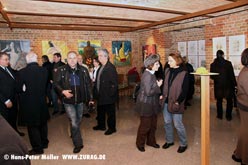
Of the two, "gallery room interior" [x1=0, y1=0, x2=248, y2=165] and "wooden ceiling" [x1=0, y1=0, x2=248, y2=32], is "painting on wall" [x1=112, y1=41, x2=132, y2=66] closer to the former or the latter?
"gallery room interior" [x1=0, y1=0, x2=248, y2=165]

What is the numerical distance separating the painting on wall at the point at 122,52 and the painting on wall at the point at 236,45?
4.55 m

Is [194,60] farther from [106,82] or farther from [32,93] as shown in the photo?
[32,93]

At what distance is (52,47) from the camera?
865 cm

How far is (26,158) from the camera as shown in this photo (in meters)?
0.85

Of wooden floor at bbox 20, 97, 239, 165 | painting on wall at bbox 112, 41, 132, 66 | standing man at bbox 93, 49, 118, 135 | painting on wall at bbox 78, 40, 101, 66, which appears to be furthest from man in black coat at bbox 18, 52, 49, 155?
painting on wall at bbox 112, 41, 132, 66

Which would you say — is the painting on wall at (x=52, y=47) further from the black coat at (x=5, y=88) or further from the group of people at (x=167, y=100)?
the group of people at (x=167, y=100)

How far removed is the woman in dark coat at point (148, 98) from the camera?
3.68 meters

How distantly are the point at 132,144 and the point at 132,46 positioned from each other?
6.55 metres

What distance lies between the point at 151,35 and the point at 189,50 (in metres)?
1.62

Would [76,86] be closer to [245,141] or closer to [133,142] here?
[133,142]

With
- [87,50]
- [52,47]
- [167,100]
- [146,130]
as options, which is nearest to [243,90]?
[167,100]

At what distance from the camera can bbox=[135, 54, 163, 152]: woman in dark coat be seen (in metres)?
3.68

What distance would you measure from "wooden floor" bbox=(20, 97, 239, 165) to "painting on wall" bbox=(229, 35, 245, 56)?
176 cm

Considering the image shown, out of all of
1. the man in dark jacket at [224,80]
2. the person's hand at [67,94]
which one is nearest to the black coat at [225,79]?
the man in dark jacket at [224,80]
